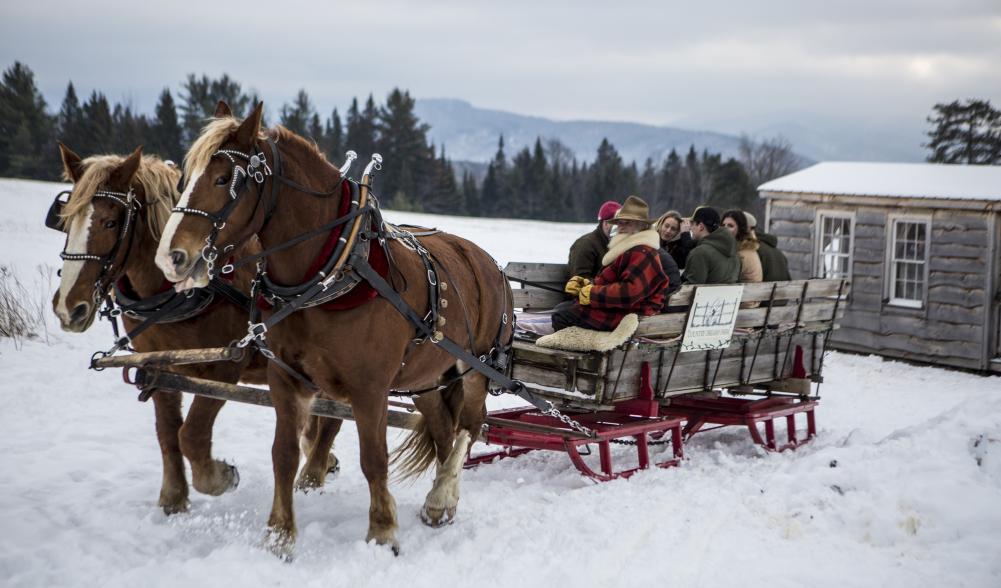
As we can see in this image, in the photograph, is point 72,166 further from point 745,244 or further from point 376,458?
point 745,244

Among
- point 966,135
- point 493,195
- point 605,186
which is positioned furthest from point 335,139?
point 966,135

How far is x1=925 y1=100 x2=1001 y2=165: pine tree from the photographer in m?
34.3

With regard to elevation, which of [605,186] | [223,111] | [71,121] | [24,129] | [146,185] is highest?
[71,121]

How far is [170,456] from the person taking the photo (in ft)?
16.8

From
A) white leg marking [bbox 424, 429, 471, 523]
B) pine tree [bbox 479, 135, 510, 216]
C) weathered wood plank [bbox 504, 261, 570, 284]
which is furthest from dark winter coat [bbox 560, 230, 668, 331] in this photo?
pine tree [bbox 479, 135, 510, 216]

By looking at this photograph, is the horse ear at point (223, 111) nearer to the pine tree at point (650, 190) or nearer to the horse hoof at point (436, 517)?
the horse hoof at point (436, 517)

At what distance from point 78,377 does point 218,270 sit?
565 cm

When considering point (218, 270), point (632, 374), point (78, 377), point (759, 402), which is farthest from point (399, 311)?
point (78, 377)

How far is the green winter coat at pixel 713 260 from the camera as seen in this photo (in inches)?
296

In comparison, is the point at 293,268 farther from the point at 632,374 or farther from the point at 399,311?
the point at 632,374

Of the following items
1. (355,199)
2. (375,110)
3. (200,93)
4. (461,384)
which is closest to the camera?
(355,199)

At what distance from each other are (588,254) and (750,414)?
Answer: 201 cm

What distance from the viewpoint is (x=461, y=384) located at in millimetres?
5875

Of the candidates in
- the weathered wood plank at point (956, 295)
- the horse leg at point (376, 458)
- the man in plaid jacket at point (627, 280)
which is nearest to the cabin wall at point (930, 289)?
the weathered wood plank at point (956, 295)
